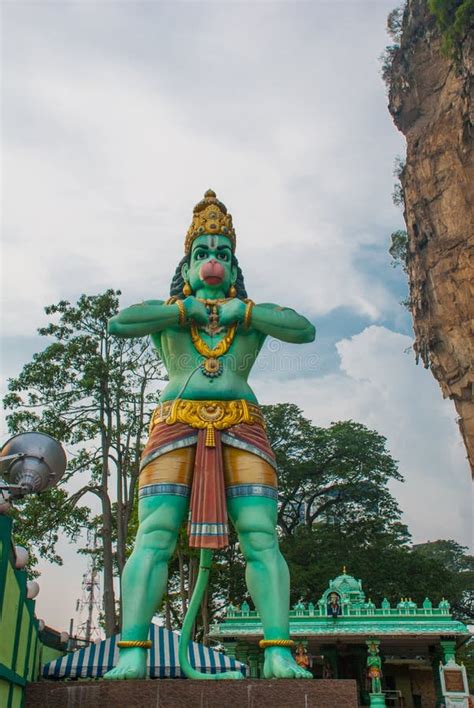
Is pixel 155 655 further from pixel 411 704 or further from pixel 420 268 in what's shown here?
pixel 420 268

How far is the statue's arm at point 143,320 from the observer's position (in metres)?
5.28

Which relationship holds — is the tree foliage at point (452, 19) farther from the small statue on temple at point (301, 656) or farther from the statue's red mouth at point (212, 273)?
the statue's red mouth at point (212, 273)

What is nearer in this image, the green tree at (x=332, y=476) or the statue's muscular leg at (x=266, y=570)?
the statue's muscular leg at (x=266, y=570)

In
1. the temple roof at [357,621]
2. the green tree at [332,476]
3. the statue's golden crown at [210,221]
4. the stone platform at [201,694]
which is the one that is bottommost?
the stone platform at [201,694]

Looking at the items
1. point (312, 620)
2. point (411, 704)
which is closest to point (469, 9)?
point (312, 620)

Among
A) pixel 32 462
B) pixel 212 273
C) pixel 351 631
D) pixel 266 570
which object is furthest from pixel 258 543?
pixel 351 631

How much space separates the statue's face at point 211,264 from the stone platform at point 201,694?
3080mm

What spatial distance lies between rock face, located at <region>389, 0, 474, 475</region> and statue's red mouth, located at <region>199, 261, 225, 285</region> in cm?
1711

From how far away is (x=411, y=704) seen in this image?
20047 mm

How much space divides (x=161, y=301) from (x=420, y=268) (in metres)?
19.2

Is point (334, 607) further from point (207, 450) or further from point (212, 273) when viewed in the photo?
point (212, 273)

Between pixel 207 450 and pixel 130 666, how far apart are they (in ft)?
5.09

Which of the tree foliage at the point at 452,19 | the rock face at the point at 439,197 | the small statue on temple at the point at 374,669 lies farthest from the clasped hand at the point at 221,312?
the tree foliage at the point at 452,19

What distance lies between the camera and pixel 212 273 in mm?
5680
